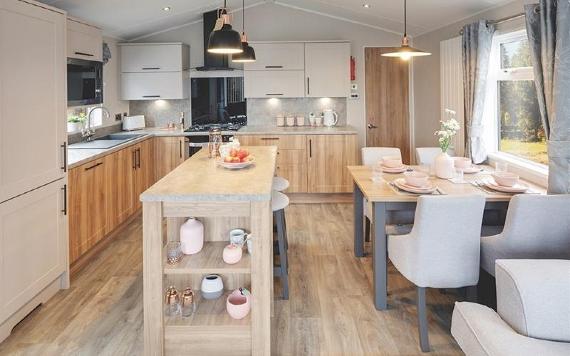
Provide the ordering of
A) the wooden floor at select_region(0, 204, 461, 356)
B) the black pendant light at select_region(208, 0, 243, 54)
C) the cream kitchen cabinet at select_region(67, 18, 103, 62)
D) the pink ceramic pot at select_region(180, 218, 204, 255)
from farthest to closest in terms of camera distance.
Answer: the cream kitchen cabinet at select_region(67, 18, 103, 62) < the black pendant light at select_region(208, 0, 243, 54) < the wooden floor at select_region(0, 204, 461, 356) < the pink ceramic pot at select_region(180, 218, 204, 255)

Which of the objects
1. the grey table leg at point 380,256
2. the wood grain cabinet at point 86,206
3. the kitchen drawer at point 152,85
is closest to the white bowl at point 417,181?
the grey table leg at point 380,256

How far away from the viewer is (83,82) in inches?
197

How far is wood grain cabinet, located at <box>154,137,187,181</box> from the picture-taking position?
676 centimetres

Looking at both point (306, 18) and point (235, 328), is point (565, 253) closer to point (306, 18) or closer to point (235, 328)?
point (235, 328)

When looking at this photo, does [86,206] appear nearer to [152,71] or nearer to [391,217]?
[391,217]

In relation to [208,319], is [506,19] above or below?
above

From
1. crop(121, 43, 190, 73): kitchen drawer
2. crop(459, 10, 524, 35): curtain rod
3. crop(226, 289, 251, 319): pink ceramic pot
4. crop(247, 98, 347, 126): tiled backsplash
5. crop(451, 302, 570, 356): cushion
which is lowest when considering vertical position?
crop(226, 289, 251, 319): pink ceramic pot

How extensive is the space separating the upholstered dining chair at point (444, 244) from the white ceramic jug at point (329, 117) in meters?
4.44

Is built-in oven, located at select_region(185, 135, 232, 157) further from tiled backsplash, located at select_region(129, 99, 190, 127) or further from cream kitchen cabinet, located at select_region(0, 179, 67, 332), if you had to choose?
cream kitchen cabinet, located at select_region(0, 179, 67, 332)

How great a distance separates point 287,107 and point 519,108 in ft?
11.8

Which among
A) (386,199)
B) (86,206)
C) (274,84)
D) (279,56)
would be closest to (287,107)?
(274,84)

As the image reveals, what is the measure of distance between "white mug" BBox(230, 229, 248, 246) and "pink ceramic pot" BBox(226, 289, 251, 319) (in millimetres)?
280

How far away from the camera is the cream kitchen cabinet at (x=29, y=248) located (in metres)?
2.97

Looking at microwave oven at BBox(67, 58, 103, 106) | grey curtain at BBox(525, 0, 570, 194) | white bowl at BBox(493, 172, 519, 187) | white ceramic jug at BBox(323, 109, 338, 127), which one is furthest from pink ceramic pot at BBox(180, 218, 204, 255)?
white ceramic jug at BBox(323, 109, 338, 127)
